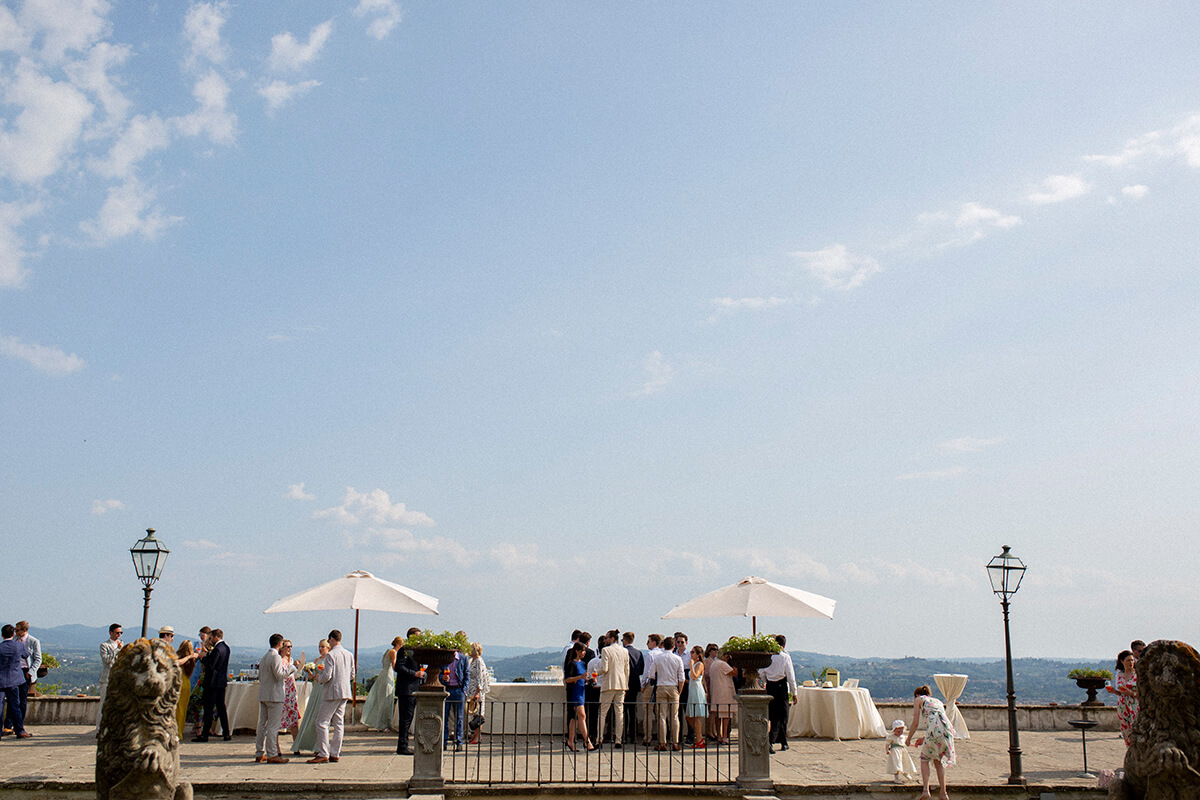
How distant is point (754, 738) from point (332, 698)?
6.11m

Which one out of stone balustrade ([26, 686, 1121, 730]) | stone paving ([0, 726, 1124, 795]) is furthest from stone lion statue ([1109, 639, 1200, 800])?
stone balustrade ([26, 686, 1121, 730])

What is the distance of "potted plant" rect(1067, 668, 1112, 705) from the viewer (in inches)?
797

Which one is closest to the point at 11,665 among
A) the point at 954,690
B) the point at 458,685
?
the point at 458,685

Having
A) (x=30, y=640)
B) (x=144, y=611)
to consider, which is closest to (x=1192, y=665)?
(x=144, y=611)

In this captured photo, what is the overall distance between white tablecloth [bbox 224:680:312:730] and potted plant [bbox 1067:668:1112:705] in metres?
16.7

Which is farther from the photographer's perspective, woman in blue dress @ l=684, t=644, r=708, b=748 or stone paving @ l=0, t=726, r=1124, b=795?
woman in blue dress @ l=684, t=644, r=708, b=748

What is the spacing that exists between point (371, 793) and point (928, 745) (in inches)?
273

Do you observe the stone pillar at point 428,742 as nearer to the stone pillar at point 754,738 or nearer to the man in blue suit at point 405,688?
the man in blue suit at point 405,688

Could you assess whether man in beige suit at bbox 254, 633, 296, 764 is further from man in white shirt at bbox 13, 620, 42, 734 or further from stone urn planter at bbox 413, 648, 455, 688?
man in white shirt at bbox 13, 620, 42, 734

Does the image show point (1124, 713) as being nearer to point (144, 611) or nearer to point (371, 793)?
point (371, 793)

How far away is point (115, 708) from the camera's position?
7.39 meters

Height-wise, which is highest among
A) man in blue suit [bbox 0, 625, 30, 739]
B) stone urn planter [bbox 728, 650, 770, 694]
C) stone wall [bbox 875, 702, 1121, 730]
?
stone urn planter [bbox 728, 650, 770, 694]

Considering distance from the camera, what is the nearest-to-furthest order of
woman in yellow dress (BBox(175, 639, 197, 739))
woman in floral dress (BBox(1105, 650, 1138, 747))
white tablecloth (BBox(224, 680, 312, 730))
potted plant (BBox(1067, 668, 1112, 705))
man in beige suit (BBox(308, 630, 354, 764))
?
woman in floral dress (BBox(1105, 650, 1138, 747)) → woman in yellow dress (BBox(175, 639, 197, 739)) → man in beige suit (BBox(308, 630, 354, 764)) → white tablecloth (BBox(224, 680, 312, 730)) → potted plant (BBox(1067, 668, 1112, 705))

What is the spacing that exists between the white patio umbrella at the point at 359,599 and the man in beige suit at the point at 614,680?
130 inches
